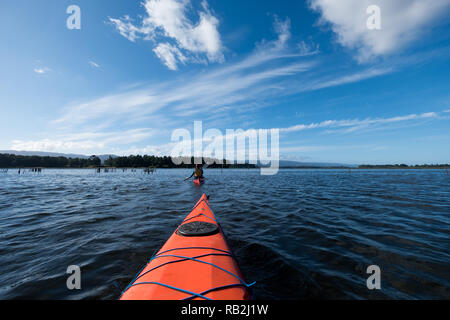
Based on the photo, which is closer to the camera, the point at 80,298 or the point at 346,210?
the point at 80,298

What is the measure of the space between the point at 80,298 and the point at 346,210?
12.0 m

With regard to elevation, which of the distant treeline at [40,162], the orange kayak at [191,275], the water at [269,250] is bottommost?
the water at [269,250]

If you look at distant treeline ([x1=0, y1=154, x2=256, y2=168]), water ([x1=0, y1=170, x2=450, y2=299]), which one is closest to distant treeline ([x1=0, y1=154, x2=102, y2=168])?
distant treeline ([x1=0, y1=154, x2=256, y2=168])

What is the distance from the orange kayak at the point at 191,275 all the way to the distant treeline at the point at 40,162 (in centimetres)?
16809

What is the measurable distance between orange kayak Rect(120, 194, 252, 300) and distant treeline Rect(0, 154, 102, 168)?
168 meters

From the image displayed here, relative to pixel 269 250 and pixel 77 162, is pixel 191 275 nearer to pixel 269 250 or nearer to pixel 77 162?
pixel 269 250

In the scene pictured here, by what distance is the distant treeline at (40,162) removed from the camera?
126625 mm

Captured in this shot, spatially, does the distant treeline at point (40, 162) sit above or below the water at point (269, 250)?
above

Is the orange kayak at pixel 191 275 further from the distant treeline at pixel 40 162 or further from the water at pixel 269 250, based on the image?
the distant treeline at pixel 40 162

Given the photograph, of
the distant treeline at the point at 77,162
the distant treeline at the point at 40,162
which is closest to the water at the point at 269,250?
the distant treeline at the point at 77,162
